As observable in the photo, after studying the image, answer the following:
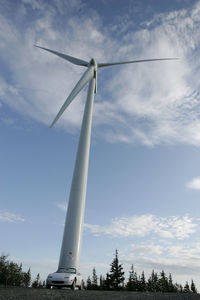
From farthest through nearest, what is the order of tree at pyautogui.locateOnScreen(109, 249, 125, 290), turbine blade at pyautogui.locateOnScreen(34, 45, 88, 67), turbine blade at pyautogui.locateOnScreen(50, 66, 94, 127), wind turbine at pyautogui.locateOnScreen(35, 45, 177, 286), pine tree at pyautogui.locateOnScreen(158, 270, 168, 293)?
pine tree at pyautogui.locateOnScreen(158, 270, 168, 293)
tree at pyautogui.locateOnScreen(109, 249, 125, 290)
turbine blade at pyautogui.locateOnScreen(34, 45, 88, 67)
turbine blade at pyautogui.locateOnScreen(50, 66, 94, 127)
wind turbine at pyautogui.locateOnScreen(35, 45, 177, 286)

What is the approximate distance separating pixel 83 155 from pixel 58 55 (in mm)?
22573

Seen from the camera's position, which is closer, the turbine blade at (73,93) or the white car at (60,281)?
the white car at (60,281)

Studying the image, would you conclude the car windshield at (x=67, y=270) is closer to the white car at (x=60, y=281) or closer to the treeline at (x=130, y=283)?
the white car at (x=60, y=281)

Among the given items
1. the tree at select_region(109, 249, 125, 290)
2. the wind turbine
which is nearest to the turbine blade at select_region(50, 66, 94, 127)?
the wind turbine

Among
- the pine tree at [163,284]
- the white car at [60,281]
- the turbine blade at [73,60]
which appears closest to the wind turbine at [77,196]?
the white car at [60,281]

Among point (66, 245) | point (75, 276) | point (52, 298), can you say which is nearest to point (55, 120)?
point (66, 245)

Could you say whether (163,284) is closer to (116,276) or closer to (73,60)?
(116,276)

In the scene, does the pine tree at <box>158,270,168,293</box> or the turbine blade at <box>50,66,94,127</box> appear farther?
the pine tree at <box>158,270,168,293</box>

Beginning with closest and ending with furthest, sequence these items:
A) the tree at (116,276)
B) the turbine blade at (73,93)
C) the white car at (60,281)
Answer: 1. the white car at (60,281)
2. the turbine blade at (73,93)
3. the tree at (116,276)

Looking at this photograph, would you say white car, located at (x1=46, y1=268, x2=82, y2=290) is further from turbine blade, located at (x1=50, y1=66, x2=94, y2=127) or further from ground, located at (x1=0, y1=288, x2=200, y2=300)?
turbine blade, located at (x1=50, y1=66, x2=94, y2=127)

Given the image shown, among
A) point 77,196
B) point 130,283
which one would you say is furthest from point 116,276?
point 77,196

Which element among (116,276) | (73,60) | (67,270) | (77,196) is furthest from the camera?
(116,276)

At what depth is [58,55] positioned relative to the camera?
43.2 m

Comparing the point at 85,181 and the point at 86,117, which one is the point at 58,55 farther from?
the point at 85,181
